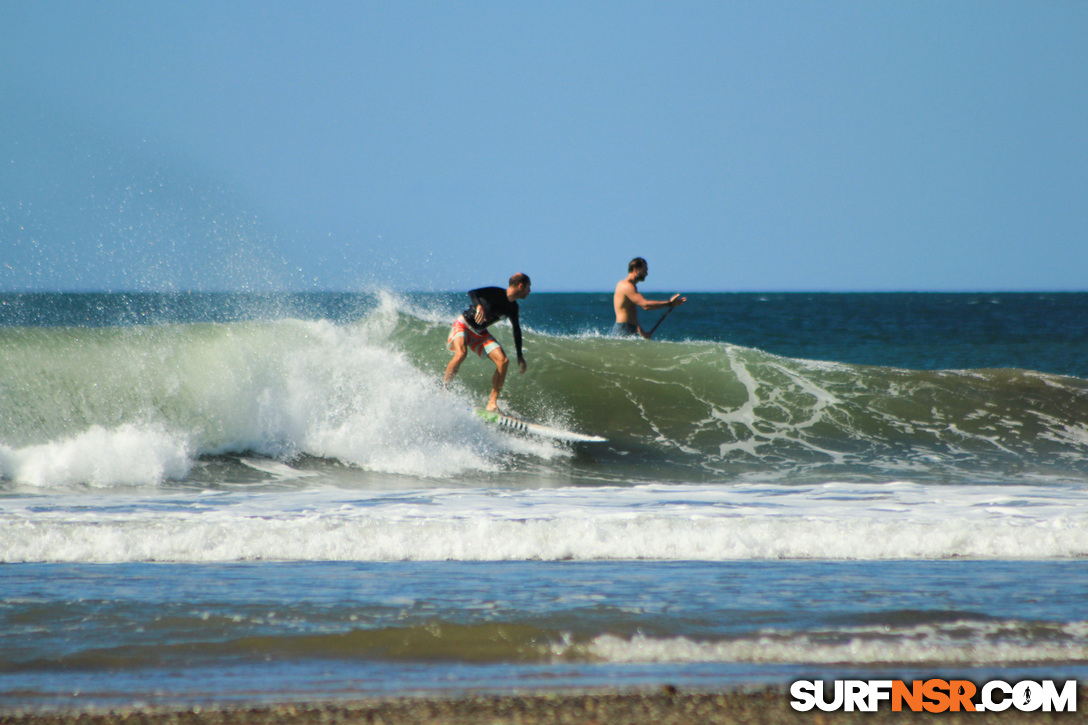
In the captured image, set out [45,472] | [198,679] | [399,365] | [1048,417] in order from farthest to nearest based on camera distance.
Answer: [1048,417] → [399,365] → [45,472] → [198,679]

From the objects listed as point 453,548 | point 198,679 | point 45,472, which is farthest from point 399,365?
point 198,679

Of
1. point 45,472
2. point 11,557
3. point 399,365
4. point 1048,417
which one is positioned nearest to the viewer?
point 11,557

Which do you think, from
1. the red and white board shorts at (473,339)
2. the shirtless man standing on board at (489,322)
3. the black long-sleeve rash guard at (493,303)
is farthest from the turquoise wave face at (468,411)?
the black long-sleeve rash guard at (493,303)

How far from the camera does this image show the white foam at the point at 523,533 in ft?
18.0

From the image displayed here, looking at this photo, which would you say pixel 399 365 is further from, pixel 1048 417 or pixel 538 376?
pixel 1048 417

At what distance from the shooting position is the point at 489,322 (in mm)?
9953

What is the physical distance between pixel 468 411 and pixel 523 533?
4421 mm

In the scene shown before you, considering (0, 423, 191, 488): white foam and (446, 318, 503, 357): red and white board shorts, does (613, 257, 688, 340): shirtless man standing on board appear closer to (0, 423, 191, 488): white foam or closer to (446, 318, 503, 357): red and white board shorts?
(446, 318, 503, 357): red and white board shorts

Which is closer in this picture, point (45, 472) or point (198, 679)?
point (198, 679)

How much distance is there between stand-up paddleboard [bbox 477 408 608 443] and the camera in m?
10.0

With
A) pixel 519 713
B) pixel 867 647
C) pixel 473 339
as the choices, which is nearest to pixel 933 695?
pixel 867 647

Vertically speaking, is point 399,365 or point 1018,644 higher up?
point 399,365

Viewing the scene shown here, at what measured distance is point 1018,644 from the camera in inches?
144

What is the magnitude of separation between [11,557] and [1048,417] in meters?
11.9
